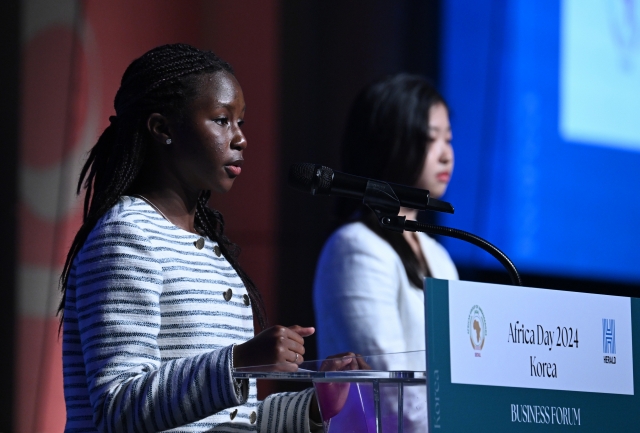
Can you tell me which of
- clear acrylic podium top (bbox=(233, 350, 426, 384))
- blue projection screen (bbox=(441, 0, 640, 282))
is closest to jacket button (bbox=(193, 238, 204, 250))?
clear acrylic podium top (bbox=(233, 350, 426, 384))

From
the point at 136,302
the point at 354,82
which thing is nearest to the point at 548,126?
the point at 354,82

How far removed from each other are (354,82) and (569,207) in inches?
39.0

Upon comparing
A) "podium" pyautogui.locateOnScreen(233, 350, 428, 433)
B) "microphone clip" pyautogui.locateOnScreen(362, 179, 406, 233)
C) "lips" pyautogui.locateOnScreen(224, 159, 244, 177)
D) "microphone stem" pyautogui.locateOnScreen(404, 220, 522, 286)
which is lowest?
"podium" pyautogui.locateOnScreen(233, 350, 428, 433)

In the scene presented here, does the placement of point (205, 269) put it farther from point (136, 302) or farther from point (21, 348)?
point (21, 348)

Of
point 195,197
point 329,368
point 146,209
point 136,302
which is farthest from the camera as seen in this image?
point 195,197

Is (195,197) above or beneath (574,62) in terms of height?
beneath

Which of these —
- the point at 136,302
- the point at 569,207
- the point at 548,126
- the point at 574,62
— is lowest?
the point at 136,302

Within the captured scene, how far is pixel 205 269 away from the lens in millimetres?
1602

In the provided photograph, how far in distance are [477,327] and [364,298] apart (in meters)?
1.31

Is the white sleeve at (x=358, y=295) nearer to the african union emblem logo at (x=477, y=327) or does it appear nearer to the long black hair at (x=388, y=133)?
the long black hair at (x=388, y=133)

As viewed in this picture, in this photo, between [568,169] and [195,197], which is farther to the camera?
[568,169]

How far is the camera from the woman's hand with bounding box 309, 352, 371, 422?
50.1 inches

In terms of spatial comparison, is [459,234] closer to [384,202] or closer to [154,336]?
[384,202]

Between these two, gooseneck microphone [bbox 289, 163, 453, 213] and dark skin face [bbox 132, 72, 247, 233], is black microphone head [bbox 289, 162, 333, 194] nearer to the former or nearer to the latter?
gooseneck microphone [bbox 289, 163, 453, 213]
